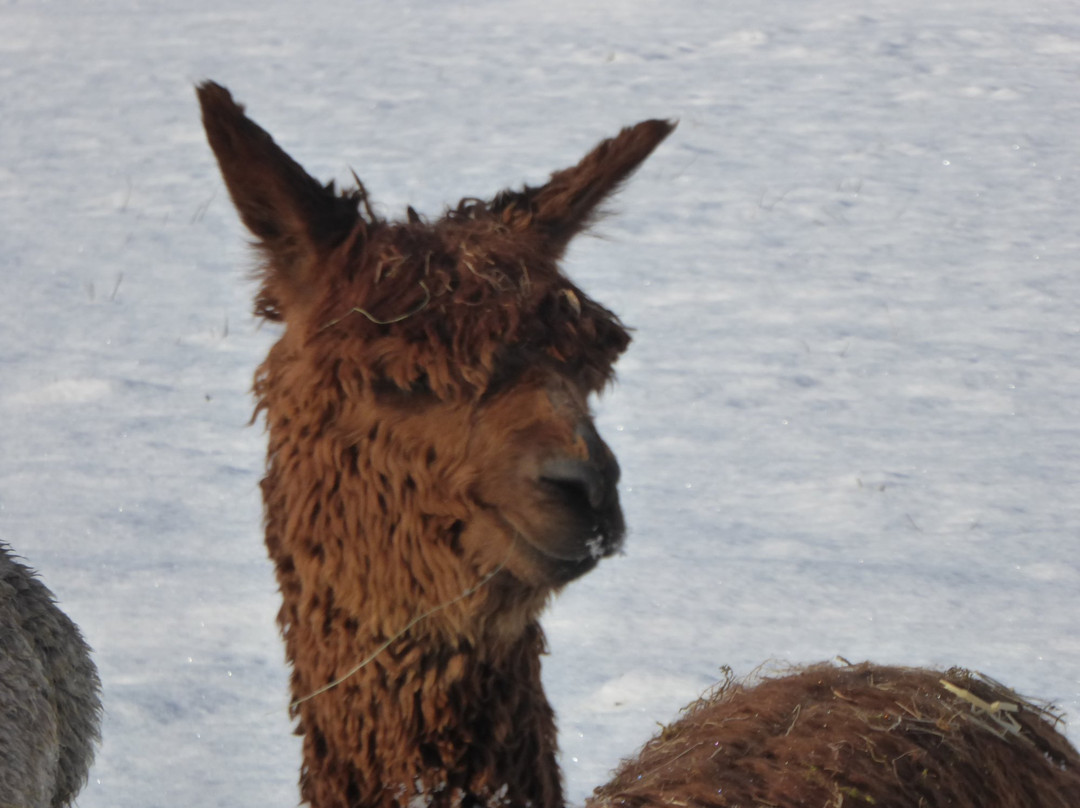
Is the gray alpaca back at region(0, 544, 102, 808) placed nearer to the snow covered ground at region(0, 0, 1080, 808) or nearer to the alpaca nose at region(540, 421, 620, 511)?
the snow covered ground at region(0, 0, 1080, 808)

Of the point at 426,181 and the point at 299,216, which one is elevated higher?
the point at 299,216

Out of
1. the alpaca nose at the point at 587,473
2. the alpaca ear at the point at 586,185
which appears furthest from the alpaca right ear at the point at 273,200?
the alpaca nose at the point at 587,473

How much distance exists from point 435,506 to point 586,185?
84cm

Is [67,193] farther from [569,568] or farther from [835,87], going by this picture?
[569,568]

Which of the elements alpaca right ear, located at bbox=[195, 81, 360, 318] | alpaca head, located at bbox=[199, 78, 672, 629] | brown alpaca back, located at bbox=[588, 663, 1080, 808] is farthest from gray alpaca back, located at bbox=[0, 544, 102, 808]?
brown alpaca back, located at bbox=[588, 663, 1080, 808]

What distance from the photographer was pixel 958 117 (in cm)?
1048

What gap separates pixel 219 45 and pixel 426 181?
3.80 meters

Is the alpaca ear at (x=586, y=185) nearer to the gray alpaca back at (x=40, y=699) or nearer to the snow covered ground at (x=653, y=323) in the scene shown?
the snow covered ground at (x=653, y=323)

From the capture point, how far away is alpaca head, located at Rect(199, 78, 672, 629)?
235 cm

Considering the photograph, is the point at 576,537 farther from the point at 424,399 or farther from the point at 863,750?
the point at 863,750

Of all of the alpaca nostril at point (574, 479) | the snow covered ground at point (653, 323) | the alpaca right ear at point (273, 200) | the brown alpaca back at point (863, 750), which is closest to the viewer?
the brown alpaca back at point (863, 750)

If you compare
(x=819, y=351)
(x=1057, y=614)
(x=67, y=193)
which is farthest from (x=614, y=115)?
(x=1057, y=614)

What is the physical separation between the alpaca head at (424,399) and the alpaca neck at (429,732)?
13cm

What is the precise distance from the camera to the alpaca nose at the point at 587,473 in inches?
90.0
